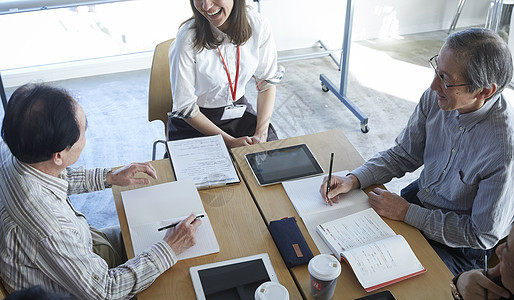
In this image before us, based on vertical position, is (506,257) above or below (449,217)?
above

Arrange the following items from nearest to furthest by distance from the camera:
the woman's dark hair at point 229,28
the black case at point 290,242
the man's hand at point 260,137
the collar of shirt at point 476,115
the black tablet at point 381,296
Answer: the black tablet at point 381,296, the black case at point 290,242, the collar of shirt at point 476,115, the woman's dark hair at point 229,28, the man's hand at point 260,137

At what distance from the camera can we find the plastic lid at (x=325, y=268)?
127 centimetres

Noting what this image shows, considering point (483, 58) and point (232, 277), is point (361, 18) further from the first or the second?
point (232, 277)

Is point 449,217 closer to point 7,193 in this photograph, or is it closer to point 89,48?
point 7,193

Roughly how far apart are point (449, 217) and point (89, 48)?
361 cm

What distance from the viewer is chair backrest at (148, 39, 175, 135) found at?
2.44 m

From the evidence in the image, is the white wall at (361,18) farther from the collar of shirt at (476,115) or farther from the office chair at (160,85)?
the collar of shirt at (476,115)

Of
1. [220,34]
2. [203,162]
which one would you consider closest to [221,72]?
[220,34]

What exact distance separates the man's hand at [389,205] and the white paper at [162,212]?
20.9 inches

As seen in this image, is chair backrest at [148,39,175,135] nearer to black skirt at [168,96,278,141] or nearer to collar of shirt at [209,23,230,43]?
black skirt at [168,96,278,141]

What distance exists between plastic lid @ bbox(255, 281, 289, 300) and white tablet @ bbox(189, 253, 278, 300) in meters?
0.11

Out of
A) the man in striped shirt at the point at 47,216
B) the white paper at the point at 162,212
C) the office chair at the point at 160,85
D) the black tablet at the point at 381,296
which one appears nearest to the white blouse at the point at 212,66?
the office chair at the point at 160,85

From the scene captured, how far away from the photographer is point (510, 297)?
120 centimetres

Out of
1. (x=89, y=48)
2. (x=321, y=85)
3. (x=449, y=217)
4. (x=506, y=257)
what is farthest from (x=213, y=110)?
(x=89, y=48)
